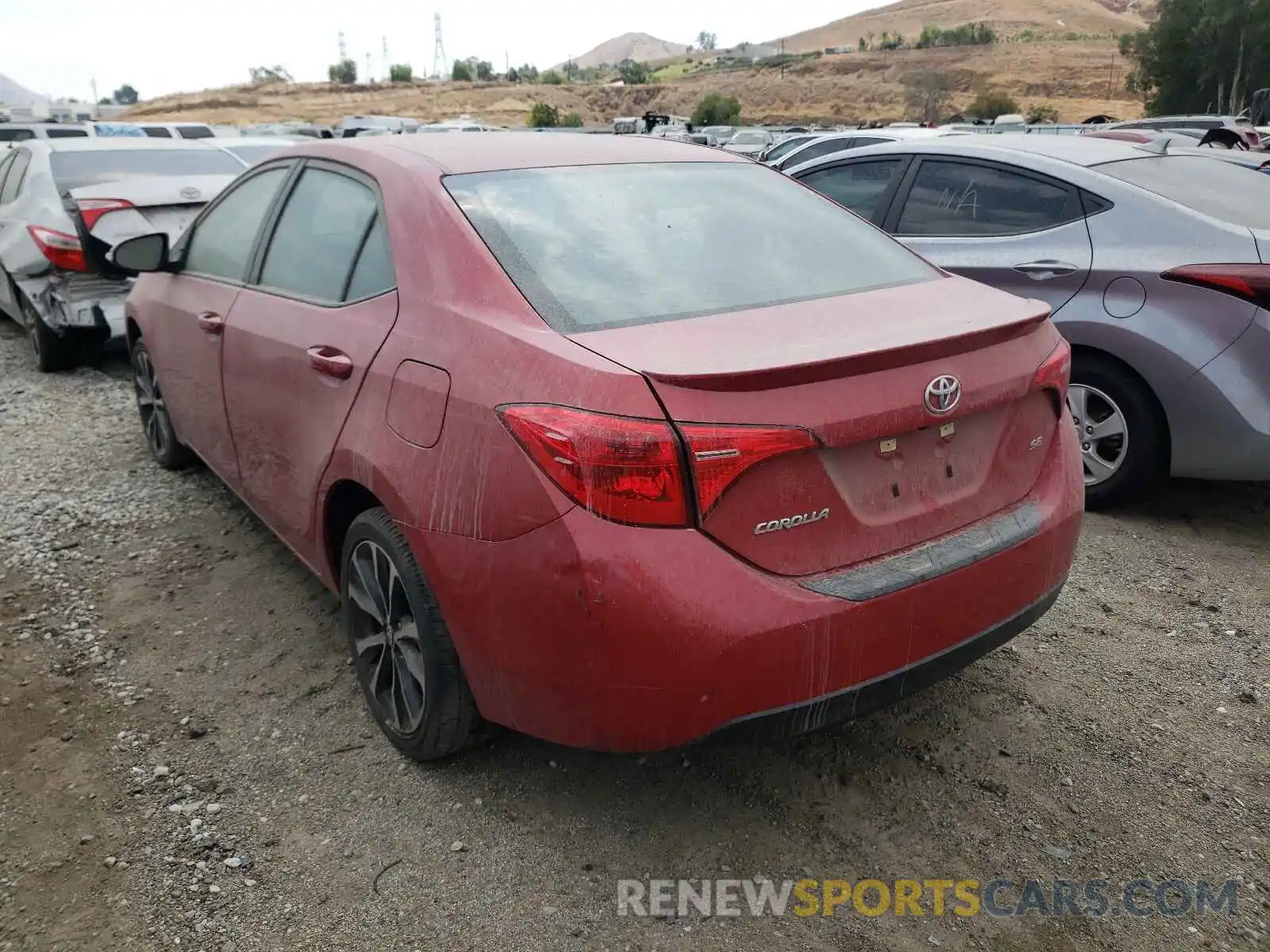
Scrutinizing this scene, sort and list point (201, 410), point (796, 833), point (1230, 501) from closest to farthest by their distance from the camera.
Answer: point (796, 833) → point (201, 410) → point (1230, 501)

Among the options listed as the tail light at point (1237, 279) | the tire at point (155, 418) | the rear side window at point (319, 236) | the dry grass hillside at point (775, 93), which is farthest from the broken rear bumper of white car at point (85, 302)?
the dry grass hillside at point (775, 93)

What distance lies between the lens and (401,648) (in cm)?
261

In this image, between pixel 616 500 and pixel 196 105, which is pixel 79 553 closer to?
pixel 616 500

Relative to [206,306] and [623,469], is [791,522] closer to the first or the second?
[623,469]

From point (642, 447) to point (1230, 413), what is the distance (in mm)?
2964

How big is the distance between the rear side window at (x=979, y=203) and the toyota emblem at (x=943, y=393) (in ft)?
8.63

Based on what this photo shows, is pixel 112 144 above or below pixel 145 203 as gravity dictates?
above

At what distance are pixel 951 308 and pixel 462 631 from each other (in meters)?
1.44

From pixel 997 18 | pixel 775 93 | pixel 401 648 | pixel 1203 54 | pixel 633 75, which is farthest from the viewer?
pixel 997 18

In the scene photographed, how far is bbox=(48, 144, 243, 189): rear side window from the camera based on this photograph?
7.20m

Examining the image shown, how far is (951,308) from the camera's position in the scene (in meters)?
2.44

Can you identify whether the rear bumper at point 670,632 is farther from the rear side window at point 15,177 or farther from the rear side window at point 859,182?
the rear side window at point 15,177

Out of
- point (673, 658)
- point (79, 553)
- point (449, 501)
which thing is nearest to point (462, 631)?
point (449, 501)

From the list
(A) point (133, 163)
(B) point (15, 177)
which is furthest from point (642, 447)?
(B) point (15, 177)
